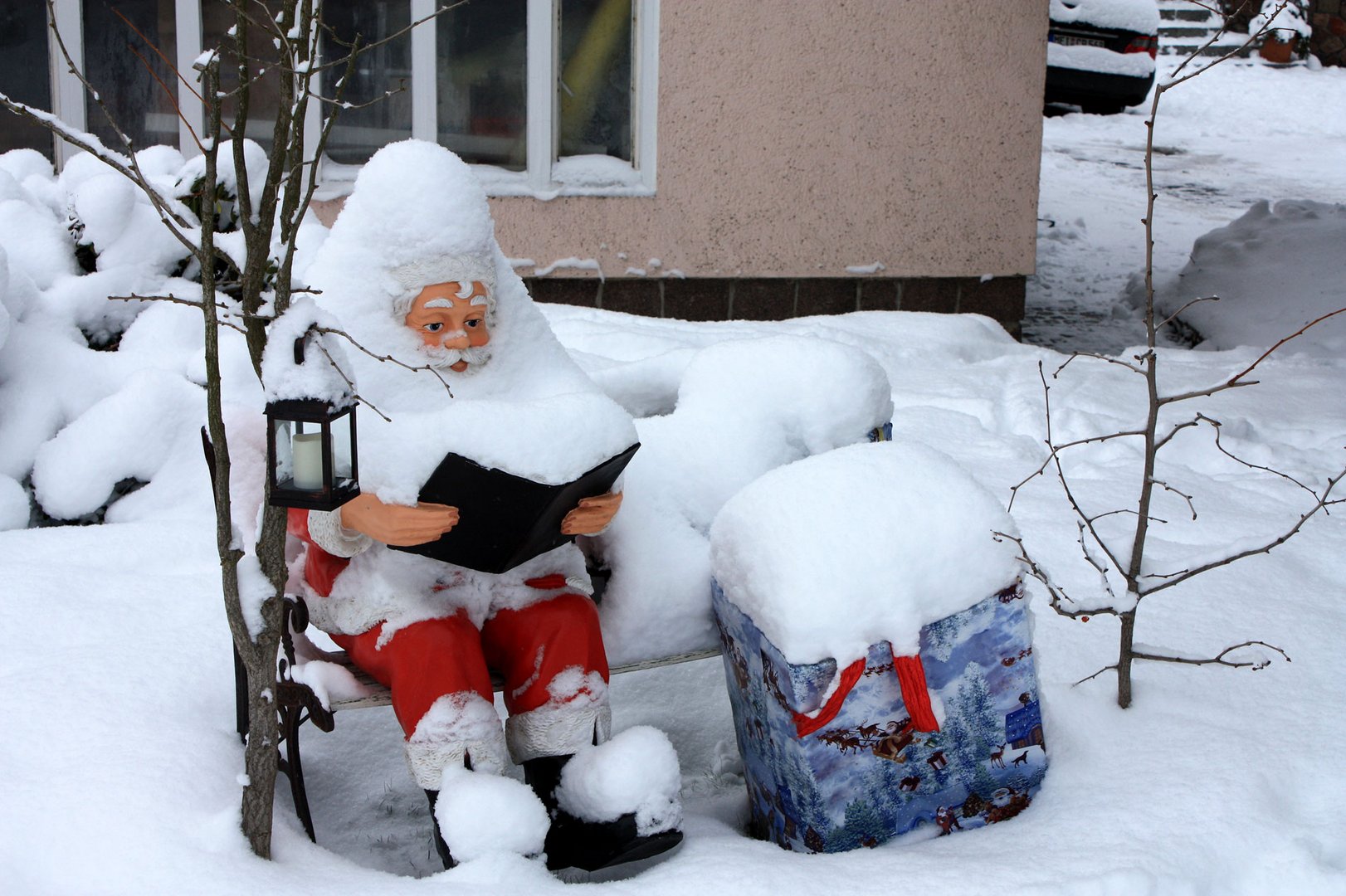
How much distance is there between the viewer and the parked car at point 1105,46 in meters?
9.09

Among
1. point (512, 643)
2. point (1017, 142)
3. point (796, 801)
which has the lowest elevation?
point (796, 801)

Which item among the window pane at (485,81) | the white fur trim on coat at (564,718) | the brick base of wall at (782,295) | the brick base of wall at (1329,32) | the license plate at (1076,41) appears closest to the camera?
the white fur trim on coat at (564,718)

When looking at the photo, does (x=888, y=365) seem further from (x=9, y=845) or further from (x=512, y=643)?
(x=9, y=845)

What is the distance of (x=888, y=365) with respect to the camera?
16.8 ft

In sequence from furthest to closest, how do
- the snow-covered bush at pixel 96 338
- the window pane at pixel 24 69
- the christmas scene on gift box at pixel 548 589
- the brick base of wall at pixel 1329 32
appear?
the brick base of wall at pixel 1329 32 → the window pane at pixel 24 69 → the snow-covered bush at pixel 96 338 → the christmas scene on gift box at pixel 548 589

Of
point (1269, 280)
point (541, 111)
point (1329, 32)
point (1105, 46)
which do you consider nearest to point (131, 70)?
point (541, 111)

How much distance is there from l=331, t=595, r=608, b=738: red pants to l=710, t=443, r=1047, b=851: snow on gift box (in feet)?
0.92

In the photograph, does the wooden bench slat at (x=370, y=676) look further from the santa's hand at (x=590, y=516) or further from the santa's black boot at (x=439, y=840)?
the santa's hand at (x=590, y=516)

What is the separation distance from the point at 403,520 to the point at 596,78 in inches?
166

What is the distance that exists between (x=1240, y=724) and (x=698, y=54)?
13.7 ft

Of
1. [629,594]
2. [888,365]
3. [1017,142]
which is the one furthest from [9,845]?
[1017,142]

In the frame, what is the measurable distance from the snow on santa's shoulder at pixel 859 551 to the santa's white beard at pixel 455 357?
529mm

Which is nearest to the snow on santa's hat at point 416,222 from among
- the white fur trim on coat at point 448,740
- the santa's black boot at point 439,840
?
the white fur trim on coat at point 448,740

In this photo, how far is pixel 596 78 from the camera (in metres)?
5.85
